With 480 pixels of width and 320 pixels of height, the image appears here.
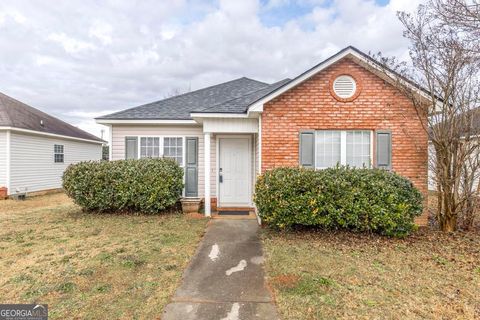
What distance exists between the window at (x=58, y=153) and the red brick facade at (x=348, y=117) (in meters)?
14.1

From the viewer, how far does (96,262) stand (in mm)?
4418

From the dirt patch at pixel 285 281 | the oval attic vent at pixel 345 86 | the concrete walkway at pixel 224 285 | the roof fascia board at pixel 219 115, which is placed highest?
the oval attic vent at pixel 345 86

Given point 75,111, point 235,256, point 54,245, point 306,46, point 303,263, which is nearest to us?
point 303,263

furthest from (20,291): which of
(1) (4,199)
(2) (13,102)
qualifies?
(2) (13,102)

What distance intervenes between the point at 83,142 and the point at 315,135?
16.7m

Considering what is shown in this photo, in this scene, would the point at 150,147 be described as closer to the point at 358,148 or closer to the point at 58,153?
the point at 358,148

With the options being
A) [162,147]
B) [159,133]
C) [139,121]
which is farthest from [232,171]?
[139,121]

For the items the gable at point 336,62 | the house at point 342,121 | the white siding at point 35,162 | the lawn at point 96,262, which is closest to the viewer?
the lawn at point 96,262

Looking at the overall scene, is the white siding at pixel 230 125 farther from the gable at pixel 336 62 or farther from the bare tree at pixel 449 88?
the bare tree at pixel 449 88

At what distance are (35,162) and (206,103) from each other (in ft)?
33.6

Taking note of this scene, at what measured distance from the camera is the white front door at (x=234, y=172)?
8898 millimetres

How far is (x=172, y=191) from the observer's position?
322 inches

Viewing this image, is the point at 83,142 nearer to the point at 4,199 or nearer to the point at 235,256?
the point at 4,199

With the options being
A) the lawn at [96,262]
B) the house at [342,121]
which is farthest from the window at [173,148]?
the house at [342,121]
